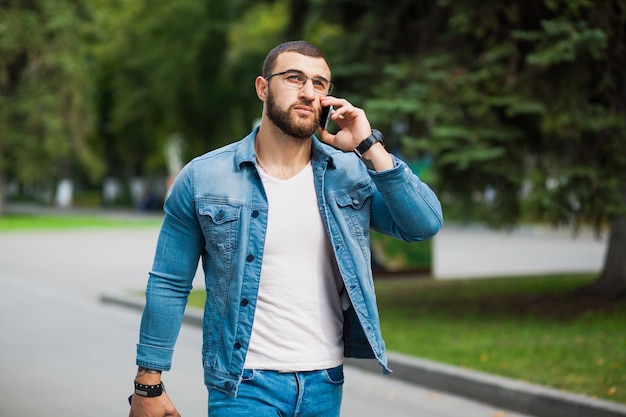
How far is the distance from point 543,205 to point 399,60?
2452mm

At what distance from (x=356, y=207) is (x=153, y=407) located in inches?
35.0

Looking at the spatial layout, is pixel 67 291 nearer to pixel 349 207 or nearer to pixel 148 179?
pixel 349 207

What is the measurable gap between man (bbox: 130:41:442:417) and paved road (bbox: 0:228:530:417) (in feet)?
13.2

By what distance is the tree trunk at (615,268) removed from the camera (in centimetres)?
1204

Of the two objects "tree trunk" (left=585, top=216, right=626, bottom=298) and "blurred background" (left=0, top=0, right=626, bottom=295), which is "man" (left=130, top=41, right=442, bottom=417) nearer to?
"blurred background" (left=0, top=0, right=626, bottom=295)

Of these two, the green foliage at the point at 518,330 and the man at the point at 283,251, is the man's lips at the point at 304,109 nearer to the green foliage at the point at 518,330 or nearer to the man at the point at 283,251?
the man at the point at 283,251

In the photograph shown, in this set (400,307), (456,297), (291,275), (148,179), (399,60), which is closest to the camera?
(291,275)

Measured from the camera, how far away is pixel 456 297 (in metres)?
13.2

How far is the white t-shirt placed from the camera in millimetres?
3160

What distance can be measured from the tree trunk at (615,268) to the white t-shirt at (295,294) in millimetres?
9422

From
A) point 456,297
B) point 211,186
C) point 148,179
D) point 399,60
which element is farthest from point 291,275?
point 148,179

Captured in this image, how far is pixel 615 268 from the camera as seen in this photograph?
39.7 ft

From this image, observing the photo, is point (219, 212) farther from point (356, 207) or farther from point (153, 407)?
point (153, 407)

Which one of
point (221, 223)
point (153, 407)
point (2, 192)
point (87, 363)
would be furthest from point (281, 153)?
point (2, 192)
